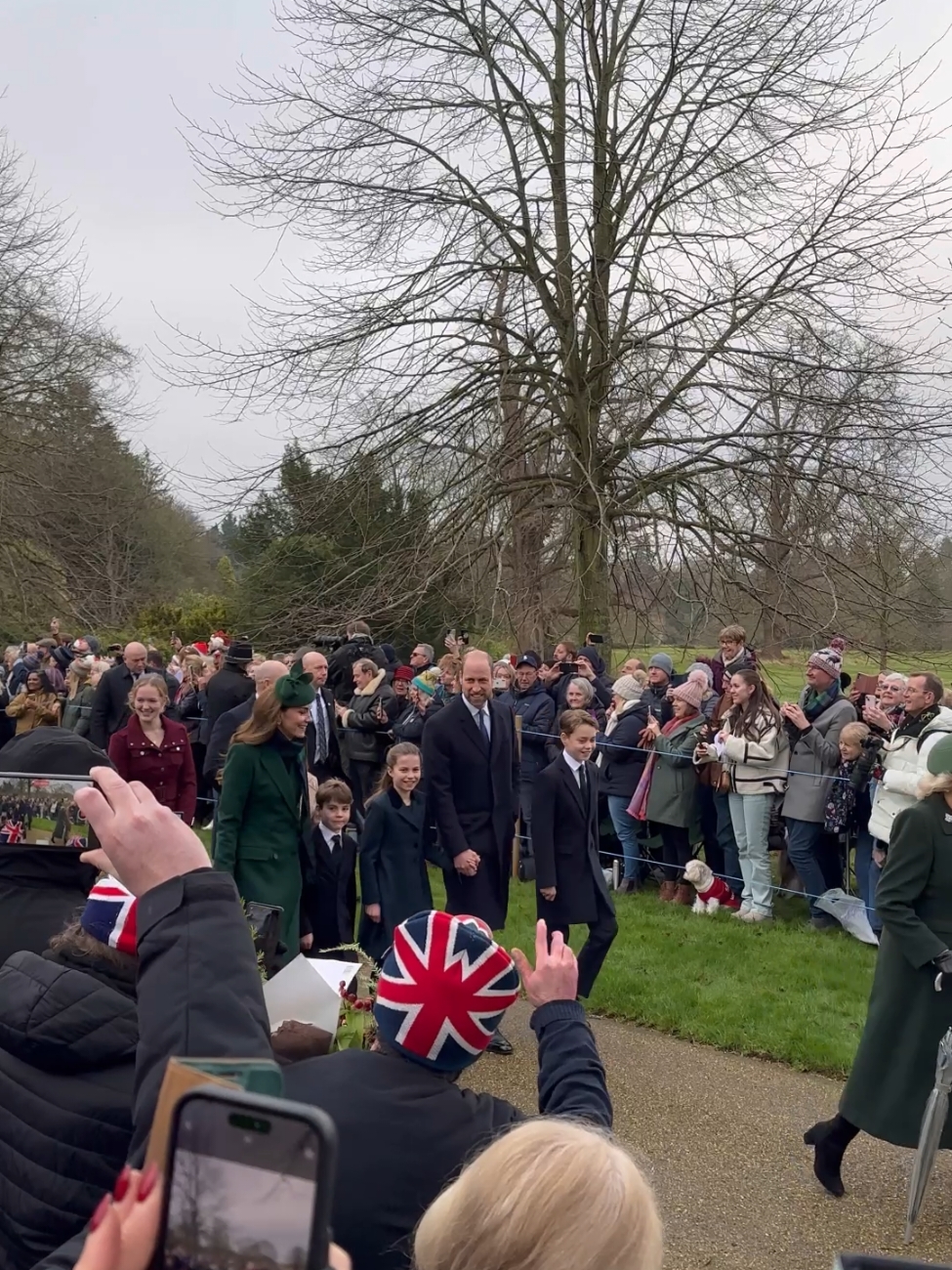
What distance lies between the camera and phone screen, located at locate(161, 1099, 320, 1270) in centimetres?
95

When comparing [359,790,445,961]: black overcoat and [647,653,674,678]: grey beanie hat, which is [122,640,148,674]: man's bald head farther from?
[359,790,445,961]: black overcoat

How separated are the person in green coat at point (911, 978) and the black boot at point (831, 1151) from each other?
72 millimetres

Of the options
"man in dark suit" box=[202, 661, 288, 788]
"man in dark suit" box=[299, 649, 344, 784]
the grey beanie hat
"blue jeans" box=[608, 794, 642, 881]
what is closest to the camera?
"man in dark suit" box=[202, 661, 288, 788]

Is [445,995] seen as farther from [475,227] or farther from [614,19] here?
[614,19]

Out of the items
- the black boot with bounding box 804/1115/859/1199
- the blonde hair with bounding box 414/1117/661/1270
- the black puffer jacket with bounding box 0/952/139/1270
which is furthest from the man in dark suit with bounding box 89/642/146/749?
the blonde hair with bounding box 414/1117/661/1270

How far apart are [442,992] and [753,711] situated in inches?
260

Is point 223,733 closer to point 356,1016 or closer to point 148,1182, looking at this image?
point 356,1016

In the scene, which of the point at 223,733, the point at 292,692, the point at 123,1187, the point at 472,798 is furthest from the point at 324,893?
the point at 123,1187

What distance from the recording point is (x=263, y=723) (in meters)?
5.46

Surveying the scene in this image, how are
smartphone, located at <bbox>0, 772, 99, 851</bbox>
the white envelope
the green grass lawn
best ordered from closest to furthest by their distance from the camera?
the white envelope
smartphone, located at <bbox>0, 772, 99, 851</bbox>
the green grass lawn

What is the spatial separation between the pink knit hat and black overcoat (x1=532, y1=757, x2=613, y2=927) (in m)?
2.94

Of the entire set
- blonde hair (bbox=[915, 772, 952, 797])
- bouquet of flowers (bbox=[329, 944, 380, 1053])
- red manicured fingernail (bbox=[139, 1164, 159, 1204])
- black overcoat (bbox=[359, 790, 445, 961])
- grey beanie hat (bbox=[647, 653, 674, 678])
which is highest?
grey beanie hat (bbox=[647, 653, 674, 678])

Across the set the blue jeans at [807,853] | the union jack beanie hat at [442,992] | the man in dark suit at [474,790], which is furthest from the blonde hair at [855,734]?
the union jack beanie hat at [442,992]

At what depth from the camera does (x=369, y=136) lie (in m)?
13.2
